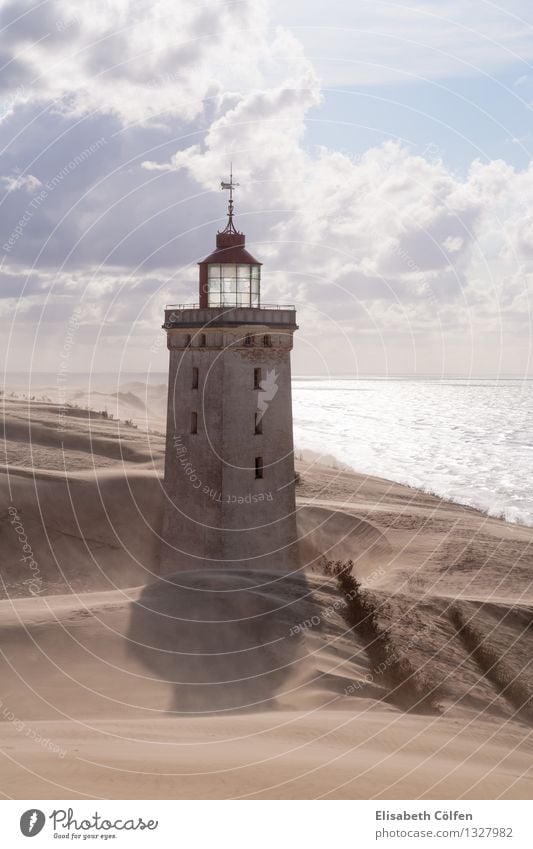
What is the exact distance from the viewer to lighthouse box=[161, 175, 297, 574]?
99.9ft

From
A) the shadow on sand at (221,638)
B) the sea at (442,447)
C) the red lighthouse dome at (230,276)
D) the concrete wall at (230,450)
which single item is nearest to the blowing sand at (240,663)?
the shadow on sand at (221,638)

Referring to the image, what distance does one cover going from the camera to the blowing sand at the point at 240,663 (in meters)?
14.7

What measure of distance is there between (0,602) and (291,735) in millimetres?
9869

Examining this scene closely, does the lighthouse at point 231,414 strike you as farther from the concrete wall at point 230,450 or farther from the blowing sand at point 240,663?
the blowing sand at point 240,663

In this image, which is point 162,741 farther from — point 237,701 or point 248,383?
point 248,383

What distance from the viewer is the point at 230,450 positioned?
30594mm

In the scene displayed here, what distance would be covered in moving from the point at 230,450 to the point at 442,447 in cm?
8367

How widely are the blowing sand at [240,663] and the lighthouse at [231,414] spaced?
3399 mm

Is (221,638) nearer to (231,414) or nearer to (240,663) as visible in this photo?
(240,663)

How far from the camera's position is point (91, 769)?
14.2 meters

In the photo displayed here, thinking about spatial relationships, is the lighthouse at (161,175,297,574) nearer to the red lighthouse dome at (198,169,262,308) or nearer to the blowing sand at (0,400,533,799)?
the red lighthouse dome at (198,169,262,308)

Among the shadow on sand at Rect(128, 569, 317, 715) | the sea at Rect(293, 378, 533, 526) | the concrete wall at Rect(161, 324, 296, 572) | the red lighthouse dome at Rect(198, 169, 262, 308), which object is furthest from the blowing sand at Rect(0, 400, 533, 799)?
the sea at Rect(293, 378, 533, 526)

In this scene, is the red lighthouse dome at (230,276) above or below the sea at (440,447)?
above
